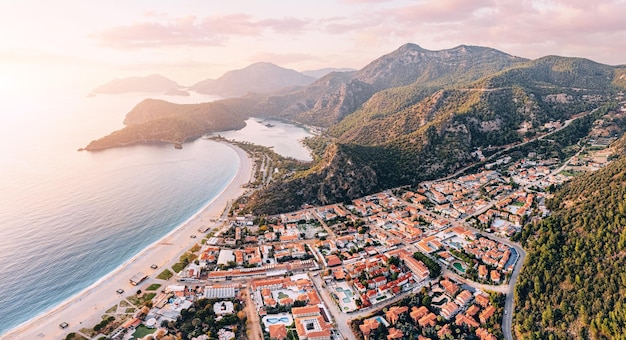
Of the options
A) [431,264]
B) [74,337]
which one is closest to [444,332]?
[431,264]

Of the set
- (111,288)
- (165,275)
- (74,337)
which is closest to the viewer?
(74,337)

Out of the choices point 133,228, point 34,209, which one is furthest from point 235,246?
point 34,209

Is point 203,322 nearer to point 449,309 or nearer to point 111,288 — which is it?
point 111,288

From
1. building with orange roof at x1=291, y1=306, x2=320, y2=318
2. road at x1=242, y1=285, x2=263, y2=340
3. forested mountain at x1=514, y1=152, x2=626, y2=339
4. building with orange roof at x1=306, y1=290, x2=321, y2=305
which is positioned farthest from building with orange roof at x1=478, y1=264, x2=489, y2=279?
road at x1=242, y1=285, x2=263, y2=340

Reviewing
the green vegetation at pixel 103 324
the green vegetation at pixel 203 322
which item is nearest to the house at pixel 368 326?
the green vegetation at pixel 203 322

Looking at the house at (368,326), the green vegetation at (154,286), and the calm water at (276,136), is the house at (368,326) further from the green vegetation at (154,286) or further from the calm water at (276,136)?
the calm water at (276,136)

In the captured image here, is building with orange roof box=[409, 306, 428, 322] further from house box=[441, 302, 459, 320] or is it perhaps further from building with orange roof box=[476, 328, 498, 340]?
building with orange roof box=[476, 328, 498, 340]
